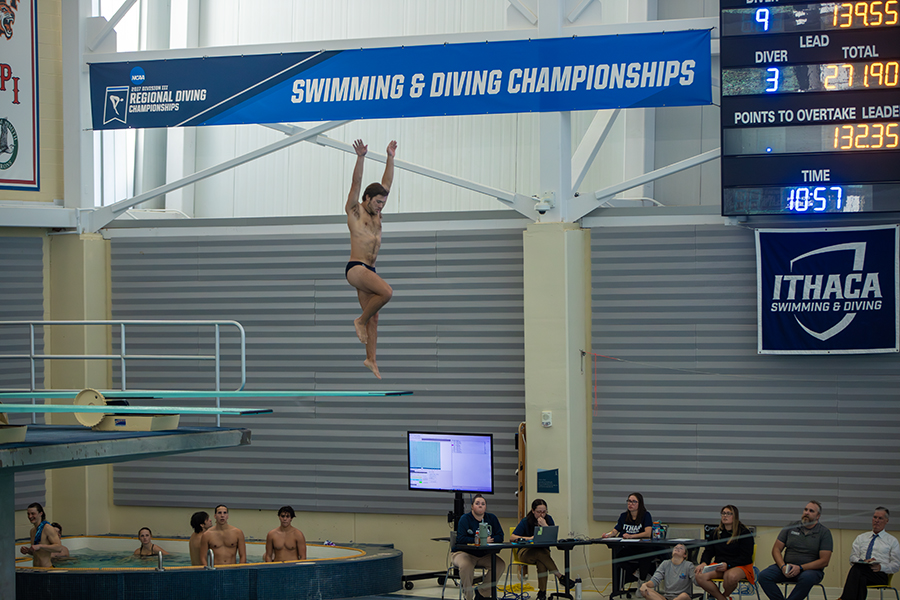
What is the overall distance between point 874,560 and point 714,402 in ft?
7.65

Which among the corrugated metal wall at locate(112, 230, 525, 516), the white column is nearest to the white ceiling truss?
the white column

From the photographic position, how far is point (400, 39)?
11.4 m

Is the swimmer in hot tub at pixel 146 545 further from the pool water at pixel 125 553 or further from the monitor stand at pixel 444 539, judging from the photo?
the monitor stand at pixel 444 539

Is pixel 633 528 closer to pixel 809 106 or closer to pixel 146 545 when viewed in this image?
pixel 809 106

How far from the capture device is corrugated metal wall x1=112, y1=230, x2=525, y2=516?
11742 mm

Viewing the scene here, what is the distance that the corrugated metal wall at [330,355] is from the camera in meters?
11.7

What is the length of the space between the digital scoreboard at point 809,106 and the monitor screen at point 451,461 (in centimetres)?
364

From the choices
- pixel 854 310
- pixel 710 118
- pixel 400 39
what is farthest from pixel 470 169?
pixel 854 310

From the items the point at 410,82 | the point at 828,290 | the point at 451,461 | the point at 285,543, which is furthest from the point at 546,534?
the point at 410,82

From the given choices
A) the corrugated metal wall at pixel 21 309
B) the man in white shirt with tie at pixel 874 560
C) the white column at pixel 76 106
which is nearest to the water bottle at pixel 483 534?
the man in white shirt with tie at pixel 874 560

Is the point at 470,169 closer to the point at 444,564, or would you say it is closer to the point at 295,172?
the point at 295,172

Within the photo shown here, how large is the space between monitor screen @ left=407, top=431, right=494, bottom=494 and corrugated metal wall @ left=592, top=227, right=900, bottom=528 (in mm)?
1351

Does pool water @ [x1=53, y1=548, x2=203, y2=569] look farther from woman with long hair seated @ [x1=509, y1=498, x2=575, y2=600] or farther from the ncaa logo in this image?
the ncaa logo

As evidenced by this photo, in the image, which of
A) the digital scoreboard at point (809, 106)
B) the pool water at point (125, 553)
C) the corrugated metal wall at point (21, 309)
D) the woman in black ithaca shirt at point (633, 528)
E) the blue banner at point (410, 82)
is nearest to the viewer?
the digital scoreboard at point (809, 106)
